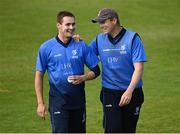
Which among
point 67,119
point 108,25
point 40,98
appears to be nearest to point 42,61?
point 40,98

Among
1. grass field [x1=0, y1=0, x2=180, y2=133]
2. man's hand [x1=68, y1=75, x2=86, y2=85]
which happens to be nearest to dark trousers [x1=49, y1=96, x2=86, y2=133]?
man's hand [x1=68, y1=75, x2=86, y2=85]

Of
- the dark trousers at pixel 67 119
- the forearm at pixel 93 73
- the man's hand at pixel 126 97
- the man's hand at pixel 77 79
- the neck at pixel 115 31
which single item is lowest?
the dark trousers at pixel 67 119

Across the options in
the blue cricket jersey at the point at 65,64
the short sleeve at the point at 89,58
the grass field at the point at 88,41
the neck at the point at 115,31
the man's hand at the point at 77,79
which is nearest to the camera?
the man's hand at the point at 77,79

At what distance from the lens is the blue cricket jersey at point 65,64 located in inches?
366

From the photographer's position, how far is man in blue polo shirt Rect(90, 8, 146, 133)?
372 inches

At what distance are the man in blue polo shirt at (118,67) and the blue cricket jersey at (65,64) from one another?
13.3 inches

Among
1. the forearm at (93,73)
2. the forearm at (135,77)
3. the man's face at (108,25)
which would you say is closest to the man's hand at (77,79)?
the forearm at (93,73)

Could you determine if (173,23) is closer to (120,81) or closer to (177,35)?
(177,35)

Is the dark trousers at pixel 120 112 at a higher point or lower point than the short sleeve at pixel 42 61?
lower

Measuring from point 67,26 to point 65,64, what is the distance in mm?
534

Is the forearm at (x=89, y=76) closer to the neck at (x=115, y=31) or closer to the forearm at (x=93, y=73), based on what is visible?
the forearm at (x=93, y=73)

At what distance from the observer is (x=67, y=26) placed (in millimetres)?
9242

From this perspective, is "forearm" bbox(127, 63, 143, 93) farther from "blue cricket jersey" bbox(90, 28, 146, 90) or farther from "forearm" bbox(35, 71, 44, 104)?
"forearm" bbox(35, 71, 44, 104)

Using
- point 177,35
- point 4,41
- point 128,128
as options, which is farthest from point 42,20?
point 128,128
